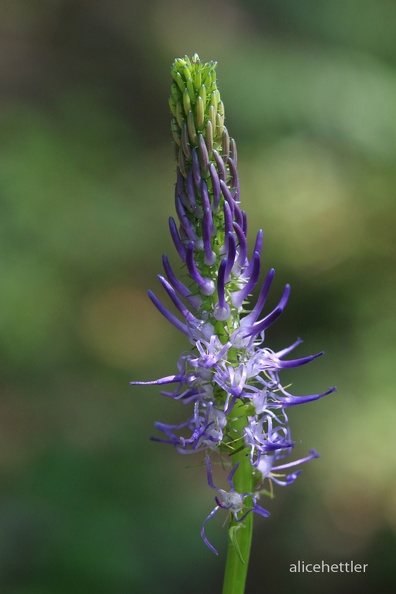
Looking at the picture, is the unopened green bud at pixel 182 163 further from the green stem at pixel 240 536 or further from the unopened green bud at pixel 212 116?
the green stem at pixel 240 536

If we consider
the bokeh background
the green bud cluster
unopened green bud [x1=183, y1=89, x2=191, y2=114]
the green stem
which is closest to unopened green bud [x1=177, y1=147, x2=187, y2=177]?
the green bud cluster

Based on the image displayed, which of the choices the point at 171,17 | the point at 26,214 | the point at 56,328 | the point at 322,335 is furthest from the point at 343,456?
the point at 171,17

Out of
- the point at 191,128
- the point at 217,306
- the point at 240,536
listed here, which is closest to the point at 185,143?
the point at 191,128

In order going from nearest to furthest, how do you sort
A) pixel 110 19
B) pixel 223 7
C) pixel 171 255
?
pixel 171 255
pixel 223 7
pixel 110 19

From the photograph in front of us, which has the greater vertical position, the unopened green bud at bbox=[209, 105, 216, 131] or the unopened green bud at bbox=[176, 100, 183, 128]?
the unopened green bud at bbox=[176, 100, 183, 128]

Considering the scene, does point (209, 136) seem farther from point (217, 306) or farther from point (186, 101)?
point (217, 306)

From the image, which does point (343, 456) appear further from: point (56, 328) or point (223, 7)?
point (223, 7)

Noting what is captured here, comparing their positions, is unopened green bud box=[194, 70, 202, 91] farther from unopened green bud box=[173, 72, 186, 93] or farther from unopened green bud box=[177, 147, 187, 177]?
unopened green bud box=[177, 147, 187, 177]
